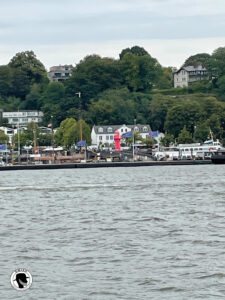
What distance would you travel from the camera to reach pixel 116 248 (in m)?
30.3

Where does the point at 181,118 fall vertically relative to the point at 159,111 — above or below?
below

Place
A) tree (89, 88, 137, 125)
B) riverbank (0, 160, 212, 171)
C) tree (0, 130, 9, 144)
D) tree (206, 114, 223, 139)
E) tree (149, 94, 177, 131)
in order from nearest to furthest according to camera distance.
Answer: riverbank (0, 160, 212, 171) → tree (206, 114, 223, 139) → tree (0, 130, 9, 144) → tree (149, 94, 177, 131) → tree (89, 88, 137, 125)

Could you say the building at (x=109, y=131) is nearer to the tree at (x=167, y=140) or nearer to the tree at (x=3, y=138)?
the tree at (x=3, y=138)

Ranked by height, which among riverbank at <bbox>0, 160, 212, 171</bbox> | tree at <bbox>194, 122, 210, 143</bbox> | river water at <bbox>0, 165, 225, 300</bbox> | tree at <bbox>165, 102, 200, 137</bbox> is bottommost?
river water at <bbox>0, 165, 225, 300</bbox>

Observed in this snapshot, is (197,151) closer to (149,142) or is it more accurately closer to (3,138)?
(149,142)

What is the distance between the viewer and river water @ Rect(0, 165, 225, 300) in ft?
80.3

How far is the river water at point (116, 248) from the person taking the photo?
24484 mm

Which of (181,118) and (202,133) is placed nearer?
(202,133)

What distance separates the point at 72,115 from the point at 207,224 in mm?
146381

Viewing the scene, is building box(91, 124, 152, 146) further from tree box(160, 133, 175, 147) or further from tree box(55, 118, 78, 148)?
tree box(160, 133, 175, 147)

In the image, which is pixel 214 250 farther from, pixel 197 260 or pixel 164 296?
pixel 164 296

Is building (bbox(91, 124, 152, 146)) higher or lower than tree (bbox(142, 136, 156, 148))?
higher

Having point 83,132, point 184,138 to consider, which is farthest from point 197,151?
point 83,132

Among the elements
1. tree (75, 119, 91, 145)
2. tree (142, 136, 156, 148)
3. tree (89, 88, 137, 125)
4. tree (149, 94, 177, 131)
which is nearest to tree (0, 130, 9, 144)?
tree (89, 88, 137, 125)
